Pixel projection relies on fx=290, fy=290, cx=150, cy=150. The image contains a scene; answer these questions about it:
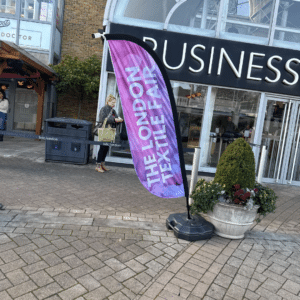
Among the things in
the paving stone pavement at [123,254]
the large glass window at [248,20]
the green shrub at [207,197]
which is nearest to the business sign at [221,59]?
the large glass window at [248,20]

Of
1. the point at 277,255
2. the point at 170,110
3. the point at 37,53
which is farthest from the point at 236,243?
the point at 37,53

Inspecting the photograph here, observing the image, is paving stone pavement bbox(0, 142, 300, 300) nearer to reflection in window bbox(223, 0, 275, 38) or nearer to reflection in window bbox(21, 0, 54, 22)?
reflection in window bbox(223, 0, 275, 38)

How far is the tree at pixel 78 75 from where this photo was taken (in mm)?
12852

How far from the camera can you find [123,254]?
132 inches

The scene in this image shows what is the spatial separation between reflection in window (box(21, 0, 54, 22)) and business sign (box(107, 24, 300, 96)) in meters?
6.89

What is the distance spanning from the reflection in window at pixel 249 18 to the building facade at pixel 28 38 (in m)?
8.40

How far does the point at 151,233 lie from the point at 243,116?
220 inches

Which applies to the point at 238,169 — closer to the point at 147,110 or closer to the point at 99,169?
the point at 147,110

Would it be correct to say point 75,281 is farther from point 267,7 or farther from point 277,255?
point 267,7

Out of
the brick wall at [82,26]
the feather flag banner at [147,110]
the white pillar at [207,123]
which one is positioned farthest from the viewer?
the brick wall at [82,26]

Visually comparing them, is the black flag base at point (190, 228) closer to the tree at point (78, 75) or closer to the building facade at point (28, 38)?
the tree at point (78, 75)

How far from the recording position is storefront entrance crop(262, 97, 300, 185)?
8090mm

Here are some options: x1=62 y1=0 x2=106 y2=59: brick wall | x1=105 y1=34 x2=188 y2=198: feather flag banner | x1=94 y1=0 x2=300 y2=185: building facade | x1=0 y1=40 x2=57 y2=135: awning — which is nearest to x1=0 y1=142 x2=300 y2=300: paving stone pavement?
x1=105 y1=34 x2=188 y2=198: feather flag banner

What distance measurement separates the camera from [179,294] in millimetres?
2729
